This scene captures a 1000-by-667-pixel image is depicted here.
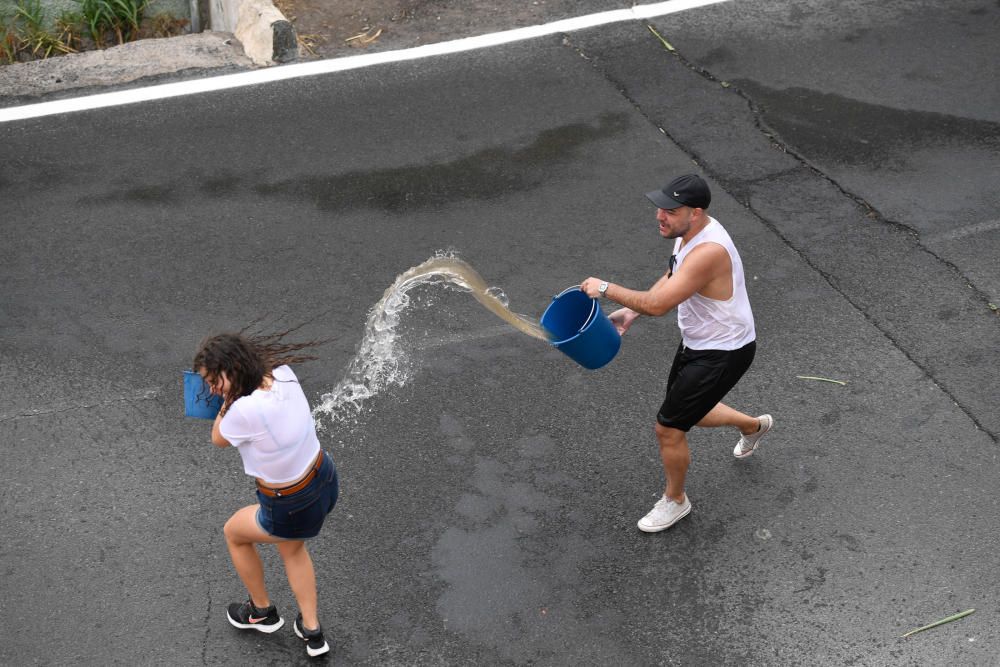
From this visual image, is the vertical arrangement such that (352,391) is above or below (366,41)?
below

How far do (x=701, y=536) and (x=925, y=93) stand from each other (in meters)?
5.03

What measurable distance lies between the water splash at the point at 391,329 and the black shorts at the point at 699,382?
1.24 m

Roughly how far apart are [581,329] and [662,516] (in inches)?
38.6

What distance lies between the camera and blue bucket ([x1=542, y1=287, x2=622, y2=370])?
16.3 ft

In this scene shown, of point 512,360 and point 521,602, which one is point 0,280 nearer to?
point 512,360

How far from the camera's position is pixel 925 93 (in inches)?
336

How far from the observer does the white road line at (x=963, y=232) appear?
7023 millimetres

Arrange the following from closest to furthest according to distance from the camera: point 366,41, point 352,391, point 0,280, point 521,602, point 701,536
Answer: point 521,602 → point 701,536 → point 352,391 → point 0,280 → point 366,41

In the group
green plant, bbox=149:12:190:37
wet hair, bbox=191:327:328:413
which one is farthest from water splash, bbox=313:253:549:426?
green plant, bbox=149:12:190:37

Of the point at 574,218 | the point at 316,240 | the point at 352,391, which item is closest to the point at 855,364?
the point at 574,218

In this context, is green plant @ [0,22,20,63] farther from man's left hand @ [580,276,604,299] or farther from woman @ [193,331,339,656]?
man's left hand @ [580,276,604,299]

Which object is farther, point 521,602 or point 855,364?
point 855,364

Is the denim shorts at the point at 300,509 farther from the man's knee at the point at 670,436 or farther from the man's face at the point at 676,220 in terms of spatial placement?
the man's face at the point at 676,220

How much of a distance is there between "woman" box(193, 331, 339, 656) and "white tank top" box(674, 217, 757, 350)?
1.73 metres
